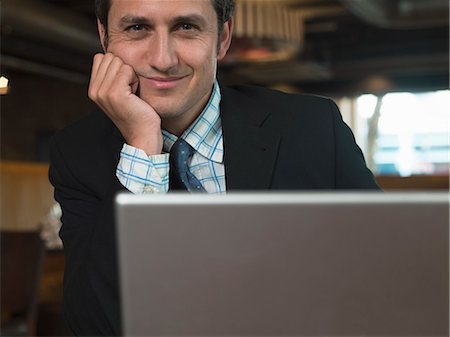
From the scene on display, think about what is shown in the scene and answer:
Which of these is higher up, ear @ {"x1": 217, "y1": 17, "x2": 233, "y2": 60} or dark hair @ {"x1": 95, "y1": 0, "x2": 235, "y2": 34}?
dark hair @ {"x1": 95, "y1": 0, "x2": 235, "y2": 34}

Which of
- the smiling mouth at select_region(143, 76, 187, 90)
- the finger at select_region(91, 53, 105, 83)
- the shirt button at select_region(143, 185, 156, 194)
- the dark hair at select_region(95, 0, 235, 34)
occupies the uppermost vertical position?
the dark hair at select_region(95, 0, 235, 34)

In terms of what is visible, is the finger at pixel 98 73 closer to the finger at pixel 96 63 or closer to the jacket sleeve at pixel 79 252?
the finger at pixel 96 63

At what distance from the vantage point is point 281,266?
26.0 inches

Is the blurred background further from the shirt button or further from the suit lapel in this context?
the shirt button

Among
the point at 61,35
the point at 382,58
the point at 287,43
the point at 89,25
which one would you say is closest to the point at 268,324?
the point at 287,43

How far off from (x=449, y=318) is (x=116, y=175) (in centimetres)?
59

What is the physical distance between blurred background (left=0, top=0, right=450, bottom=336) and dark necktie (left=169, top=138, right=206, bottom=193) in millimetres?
2350

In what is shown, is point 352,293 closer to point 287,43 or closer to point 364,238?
point 364,238

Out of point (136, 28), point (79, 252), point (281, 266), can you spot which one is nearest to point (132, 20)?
point (136, 28)

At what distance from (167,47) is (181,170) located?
0.76 feet

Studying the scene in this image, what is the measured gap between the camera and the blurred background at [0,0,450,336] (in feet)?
16.1

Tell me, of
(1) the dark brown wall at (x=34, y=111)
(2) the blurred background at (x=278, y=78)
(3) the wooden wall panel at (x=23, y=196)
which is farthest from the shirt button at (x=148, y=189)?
(1) the dark brown wall at (x=34, y=111)

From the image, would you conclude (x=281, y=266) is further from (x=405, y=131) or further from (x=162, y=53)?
(x=405, y=131)

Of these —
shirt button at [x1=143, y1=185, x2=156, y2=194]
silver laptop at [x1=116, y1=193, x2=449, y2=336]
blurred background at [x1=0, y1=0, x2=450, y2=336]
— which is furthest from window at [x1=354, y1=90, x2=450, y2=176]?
silver laptop at [x1=116, y1=193, x2=449, y2=336]
